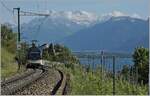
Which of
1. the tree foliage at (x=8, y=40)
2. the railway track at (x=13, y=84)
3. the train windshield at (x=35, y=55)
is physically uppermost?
the tree foliage at (x=8, y=40)

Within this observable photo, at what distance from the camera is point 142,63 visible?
51.3 metres

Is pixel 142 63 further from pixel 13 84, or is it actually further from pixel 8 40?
pixel 13 84

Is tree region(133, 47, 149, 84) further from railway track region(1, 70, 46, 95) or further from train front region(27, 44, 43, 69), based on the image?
train front region(27, 44, 43, 69)

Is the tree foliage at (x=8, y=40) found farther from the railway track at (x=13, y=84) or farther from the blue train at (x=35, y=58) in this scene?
the railway track at (x=13, y=84)

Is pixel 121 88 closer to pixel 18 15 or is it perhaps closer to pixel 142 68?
pixel 142 68

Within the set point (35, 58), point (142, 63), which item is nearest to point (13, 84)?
point (142, 63)

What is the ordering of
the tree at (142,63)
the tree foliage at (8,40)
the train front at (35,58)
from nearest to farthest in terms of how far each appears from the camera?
the tree at (142,63) < the train front at (35,58) < the tree foliage at (8,40)

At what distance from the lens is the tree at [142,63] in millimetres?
40681

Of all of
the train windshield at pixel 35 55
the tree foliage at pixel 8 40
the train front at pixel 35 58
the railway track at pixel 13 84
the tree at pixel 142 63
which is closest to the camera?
the railway track at pixel 13 84

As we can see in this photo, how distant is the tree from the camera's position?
40681 mm

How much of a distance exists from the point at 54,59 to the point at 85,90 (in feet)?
224

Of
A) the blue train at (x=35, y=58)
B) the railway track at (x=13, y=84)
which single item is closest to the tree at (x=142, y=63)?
the railway track at (x=13, y=84)

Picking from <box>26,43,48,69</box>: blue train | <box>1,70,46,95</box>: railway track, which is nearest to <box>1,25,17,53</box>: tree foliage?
<box>26,43,48,69</box>: blue train

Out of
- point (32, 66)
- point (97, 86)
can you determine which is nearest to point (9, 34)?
point (32, 66)
